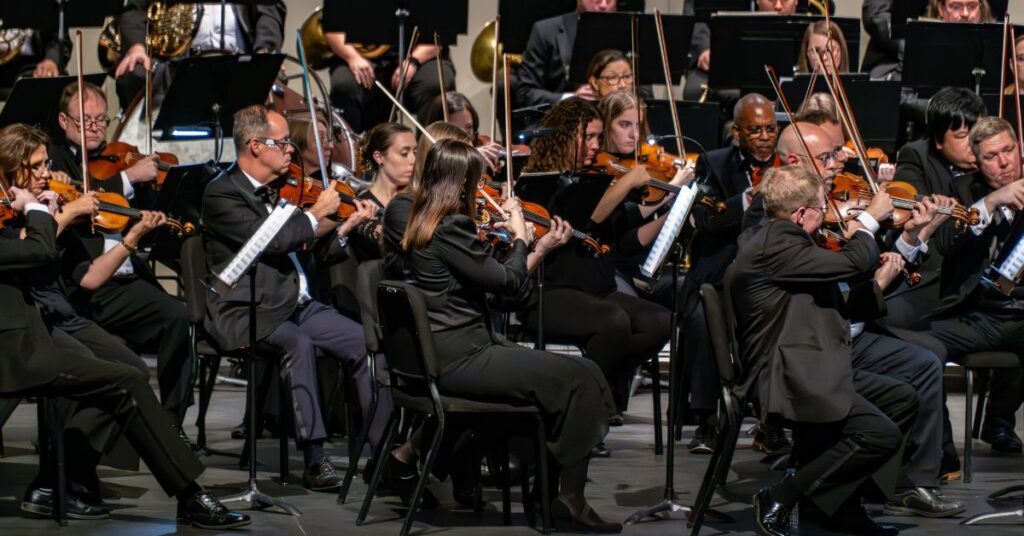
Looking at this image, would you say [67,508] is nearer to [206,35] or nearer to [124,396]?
[124,396]

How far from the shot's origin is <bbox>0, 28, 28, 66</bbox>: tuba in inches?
324

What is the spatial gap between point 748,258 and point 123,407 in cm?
200

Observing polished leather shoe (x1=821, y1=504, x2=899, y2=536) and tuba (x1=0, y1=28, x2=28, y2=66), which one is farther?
tuba (x1=0, y1=28, x2=28, y2=66)

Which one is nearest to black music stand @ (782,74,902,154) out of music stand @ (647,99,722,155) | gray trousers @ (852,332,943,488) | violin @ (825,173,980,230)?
music stand @ (647,99,722,155)

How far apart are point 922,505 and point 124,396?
2649 mm

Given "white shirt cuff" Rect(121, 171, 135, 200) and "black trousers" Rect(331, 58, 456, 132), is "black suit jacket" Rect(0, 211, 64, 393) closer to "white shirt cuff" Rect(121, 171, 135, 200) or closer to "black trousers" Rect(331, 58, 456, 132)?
"white shirt cuff" Rect(121, 171, 135, 200)

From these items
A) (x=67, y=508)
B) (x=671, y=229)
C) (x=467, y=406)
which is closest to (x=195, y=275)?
(x=67, y=508)

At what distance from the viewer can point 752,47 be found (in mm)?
7398

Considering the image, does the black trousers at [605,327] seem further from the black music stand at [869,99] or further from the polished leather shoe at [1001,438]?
the black music stand at [869,99]

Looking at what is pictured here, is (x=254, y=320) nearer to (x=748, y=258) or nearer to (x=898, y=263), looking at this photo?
(x=748, y=258)

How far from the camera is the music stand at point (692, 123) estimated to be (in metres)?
7.30

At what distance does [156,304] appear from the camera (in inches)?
232

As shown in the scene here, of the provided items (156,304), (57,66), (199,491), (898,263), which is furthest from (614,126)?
(57,66)

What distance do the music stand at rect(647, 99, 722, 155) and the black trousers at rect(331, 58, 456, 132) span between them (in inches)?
56.9
